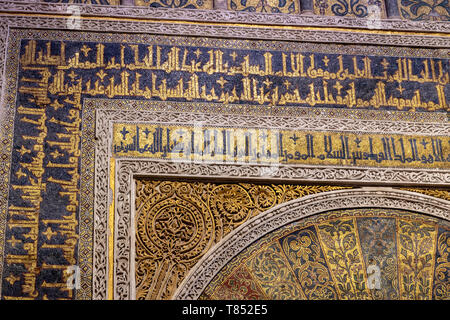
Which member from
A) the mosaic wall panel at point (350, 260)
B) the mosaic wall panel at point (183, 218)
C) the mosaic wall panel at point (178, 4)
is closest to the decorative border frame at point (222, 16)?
the mosaic wall panel at point (178, 4)

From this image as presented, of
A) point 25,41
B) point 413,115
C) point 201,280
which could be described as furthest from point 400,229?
point 25,41

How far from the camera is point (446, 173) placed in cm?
589

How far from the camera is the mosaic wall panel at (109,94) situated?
17.5 ft

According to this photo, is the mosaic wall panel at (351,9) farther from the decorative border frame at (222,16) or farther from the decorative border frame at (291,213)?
the decorative border frame at (291,213)

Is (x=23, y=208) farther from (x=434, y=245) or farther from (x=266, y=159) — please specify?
(x=434, y=245)

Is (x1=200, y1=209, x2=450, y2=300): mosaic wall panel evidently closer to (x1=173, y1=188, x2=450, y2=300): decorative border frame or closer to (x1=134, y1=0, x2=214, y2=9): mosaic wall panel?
(x1=173, y1=188, x2=450, y2=300): decorative border frame

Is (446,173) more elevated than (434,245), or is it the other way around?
(446,173)

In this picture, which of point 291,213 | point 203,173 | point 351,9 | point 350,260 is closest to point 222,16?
point 351,9

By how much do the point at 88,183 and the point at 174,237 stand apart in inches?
28.8

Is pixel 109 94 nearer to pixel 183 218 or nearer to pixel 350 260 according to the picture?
pixel 183 218

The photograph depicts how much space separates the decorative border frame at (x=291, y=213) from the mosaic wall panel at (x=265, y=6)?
167 centimetres

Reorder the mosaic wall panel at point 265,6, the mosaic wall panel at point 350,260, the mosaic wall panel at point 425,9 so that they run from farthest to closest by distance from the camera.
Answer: the mosaic wall panel at point 425,9 < the mosaic wall panel at point 265,6 < the mosaic wall panel at point 350,260

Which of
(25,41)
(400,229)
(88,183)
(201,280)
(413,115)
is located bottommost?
(201,280)

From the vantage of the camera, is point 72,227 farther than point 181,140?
No
